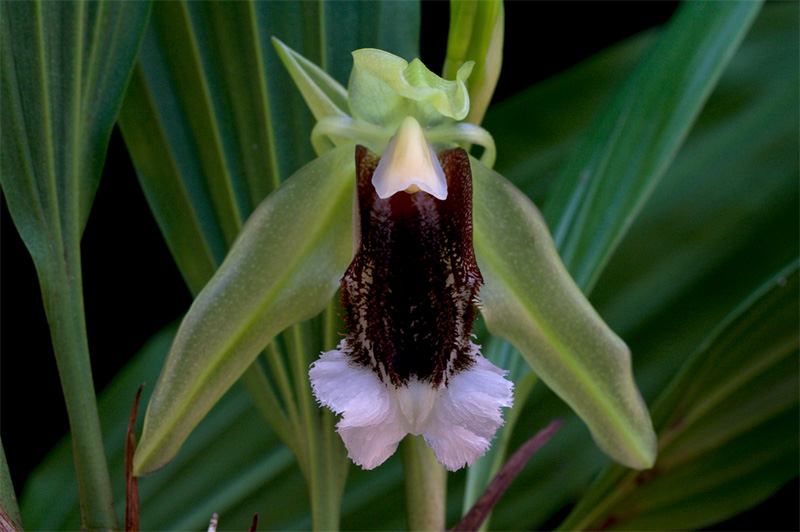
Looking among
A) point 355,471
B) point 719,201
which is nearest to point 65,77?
point 355,471

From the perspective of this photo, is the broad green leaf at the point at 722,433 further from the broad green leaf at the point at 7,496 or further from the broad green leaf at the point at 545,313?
the broad green leaf at the point at 7,496

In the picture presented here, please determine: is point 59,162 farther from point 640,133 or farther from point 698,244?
point 698,244

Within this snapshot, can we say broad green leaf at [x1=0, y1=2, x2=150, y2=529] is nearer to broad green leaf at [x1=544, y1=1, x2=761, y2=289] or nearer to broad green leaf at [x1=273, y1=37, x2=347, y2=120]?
broad green leaf at [x1=273, y1=37, x2=347, y2=120]

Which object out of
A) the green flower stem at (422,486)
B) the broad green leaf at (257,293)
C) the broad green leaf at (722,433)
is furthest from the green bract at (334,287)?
the broad green leaf at (722,433)

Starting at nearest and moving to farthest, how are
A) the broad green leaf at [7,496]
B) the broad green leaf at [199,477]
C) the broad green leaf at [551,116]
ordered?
the broad green leaf at [7,496], the broad green leaf at [199,477], the broad green leaf at [551,116]

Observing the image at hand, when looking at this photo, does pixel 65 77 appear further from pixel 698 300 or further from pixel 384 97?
pixel 698 300

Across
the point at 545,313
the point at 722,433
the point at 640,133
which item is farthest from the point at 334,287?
the point at 722,433
